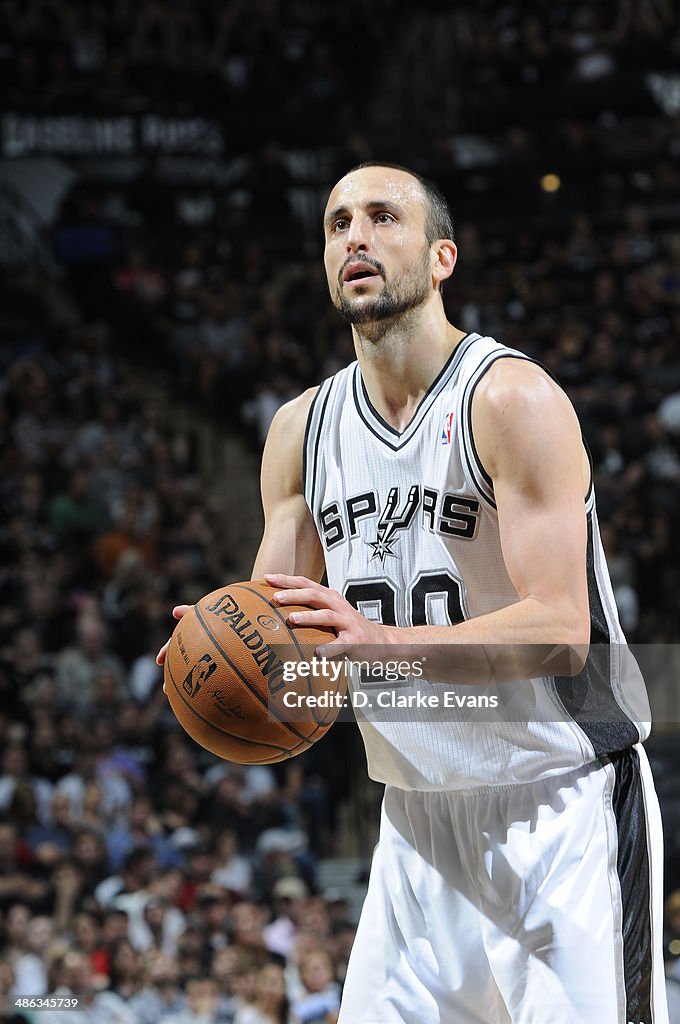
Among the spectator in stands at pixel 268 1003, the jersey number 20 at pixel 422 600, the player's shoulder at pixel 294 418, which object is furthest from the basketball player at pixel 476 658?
the spectator in stands at pixel 268 1003

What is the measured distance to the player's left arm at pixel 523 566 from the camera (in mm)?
2625

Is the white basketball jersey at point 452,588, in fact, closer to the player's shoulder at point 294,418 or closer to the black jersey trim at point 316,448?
the black jersey trim at point 316,448

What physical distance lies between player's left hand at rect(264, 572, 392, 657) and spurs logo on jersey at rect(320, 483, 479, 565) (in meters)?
0.44

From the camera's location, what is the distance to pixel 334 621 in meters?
2.56

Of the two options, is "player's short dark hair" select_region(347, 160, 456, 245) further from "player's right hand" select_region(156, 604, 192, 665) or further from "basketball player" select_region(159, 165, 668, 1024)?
"player's right hand" select_region(156, 604, 192, 665)

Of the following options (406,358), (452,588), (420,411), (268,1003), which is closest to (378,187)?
(406,358)

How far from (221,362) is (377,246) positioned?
8590mm

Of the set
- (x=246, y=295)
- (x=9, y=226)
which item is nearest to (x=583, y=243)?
(x=246, y=295)

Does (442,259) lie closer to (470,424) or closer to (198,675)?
(470,424)

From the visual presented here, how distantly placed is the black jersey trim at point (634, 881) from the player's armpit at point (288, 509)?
0.90 m

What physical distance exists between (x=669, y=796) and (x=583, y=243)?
6.12m

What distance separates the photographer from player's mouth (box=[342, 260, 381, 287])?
120 inches

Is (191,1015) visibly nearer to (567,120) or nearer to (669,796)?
(669,796)

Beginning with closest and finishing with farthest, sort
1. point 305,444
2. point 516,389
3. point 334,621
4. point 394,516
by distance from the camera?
point 334,621 → point 516,389 → point 394,516 → point 305,444
